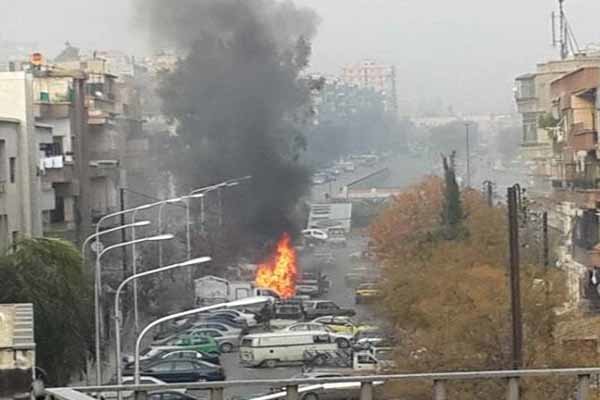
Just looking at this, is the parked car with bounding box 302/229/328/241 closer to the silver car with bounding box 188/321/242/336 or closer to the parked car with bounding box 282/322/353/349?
the silver car with bounding box 188/321/242/336

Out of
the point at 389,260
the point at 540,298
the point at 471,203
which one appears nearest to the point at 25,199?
the point at 389,260

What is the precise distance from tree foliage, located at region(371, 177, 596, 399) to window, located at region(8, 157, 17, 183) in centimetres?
848

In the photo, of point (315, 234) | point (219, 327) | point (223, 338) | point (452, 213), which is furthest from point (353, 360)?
point (315, 234)

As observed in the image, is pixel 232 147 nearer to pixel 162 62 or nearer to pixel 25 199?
pixel 162 62

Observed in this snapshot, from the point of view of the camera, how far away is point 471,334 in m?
22.6

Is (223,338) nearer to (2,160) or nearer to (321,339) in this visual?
(321,339)

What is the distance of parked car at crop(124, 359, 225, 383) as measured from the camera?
90.3 feet

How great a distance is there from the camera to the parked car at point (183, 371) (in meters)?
27.5

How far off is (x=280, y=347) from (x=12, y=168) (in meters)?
7.87

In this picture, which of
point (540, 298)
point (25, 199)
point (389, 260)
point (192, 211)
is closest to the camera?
point (540, 298)

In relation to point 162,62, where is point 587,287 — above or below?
below

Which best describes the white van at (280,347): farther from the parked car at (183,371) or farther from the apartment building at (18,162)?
the apartment building at (18,162)

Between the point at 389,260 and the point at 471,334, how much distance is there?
58.1 ft

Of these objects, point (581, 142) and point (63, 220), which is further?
point (63, 220)
